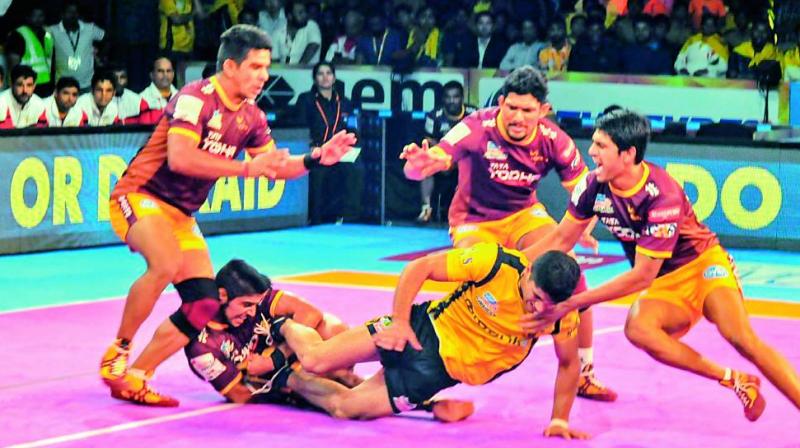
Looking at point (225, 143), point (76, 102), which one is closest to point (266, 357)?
point (225, 143)

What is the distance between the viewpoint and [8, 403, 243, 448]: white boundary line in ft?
26.8

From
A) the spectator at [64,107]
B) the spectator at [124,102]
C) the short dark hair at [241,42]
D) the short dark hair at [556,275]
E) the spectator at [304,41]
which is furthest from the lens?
the spectator at [304,41]

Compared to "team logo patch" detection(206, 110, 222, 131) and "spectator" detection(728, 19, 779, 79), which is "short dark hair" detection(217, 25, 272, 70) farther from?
"spectator" detection(728, 19, 779, 79)

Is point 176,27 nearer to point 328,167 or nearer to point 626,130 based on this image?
point 328,167

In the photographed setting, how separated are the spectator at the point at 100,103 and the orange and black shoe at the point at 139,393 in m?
8.67

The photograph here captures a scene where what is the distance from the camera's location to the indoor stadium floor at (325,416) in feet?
27.5

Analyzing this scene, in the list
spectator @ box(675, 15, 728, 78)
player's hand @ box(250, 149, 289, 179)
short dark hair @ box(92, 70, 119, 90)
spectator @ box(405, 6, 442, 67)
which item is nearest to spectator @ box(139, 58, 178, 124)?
short dark hair @ box(92, 70, 119, 90)

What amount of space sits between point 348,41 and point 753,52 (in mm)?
5701

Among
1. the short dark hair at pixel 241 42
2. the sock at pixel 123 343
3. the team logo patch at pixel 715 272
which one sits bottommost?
the sock at pixel 123 343

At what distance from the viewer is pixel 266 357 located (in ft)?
29.7

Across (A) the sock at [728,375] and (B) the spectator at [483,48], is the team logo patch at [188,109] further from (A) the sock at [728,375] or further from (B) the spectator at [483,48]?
(B) the spectator at [483,48]

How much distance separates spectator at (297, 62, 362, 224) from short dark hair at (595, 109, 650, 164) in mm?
10248

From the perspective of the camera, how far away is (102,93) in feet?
57.9

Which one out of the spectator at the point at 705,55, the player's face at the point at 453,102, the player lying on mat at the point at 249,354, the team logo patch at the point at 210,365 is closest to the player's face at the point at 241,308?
the player lying on mat at the point at 249,354
